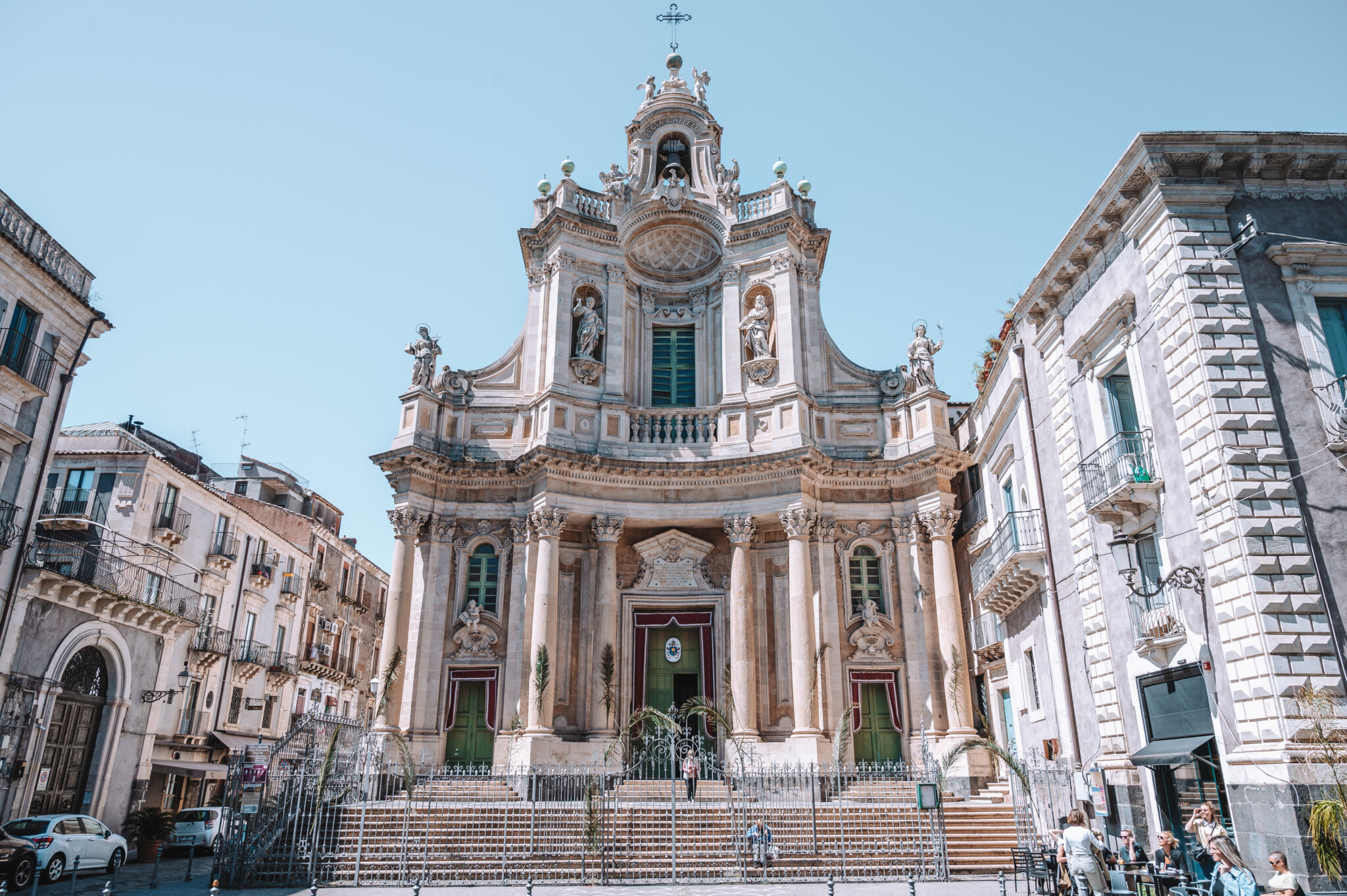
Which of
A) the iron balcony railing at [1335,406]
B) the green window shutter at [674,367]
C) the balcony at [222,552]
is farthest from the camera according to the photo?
the balcony at [222,552]

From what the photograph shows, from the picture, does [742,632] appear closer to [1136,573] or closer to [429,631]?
[429,631]

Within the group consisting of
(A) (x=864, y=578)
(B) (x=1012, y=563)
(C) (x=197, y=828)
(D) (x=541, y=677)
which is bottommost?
(C) (x=197, y=828)

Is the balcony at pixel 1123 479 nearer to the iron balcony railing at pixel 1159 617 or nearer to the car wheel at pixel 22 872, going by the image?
the iron balcony railing at pixel 1159 617

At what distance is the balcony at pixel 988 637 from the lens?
21.8m

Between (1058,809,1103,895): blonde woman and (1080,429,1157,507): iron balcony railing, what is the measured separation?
16.3ft

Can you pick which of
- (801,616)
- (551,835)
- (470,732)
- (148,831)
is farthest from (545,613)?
(148,831)

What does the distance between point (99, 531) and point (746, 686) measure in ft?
63.8

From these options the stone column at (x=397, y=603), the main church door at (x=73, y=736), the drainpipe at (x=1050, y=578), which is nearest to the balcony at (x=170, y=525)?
the main church door at (x=73, y=736)

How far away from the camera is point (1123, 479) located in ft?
45.2

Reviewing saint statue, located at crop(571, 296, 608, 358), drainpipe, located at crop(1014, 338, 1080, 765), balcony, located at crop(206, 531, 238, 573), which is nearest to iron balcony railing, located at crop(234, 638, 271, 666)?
balcony, located at crop(206, 531, 238, 573)

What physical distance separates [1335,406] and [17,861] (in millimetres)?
21764

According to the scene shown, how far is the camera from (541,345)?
87.0 ft

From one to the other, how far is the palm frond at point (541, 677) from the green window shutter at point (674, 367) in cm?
842

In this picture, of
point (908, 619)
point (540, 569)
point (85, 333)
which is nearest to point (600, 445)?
point (540, 569)
